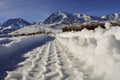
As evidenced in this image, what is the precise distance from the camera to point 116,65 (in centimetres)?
695

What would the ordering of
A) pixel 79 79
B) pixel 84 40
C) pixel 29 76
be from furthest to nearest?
pixel 84 40, pixel 29 76, pixel 79 79

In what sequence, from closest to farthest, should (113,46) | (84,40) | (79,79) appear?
(79,79)
(113,46)
(84,40)

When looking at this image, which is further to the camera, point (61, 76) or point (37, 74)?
point (37, 74)

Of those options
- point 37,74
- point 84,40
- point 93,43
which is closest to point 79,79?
point 37,74

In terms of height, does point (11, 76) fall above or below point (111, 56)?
below

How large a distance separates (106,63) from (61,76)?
1.44 m

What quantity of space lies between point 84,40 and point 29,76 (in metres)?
6.00

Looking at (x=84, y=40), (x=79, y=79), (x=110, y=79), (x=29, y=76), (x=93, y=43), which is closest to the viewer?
(x=110, y=79)

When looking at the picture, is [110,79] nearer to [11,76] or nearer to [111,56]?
[111,56]

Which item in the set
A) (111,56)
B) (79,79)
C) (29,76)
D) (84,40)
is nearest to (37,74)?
(29,76)

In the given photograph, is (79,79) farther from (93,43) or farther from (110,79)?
(93,43)

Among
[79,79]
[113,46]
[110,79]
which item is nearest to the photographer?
[110,79]

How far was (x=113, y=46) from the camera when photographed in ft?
26.2

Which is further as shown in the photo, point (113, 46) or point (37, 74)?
point (37, 74)
